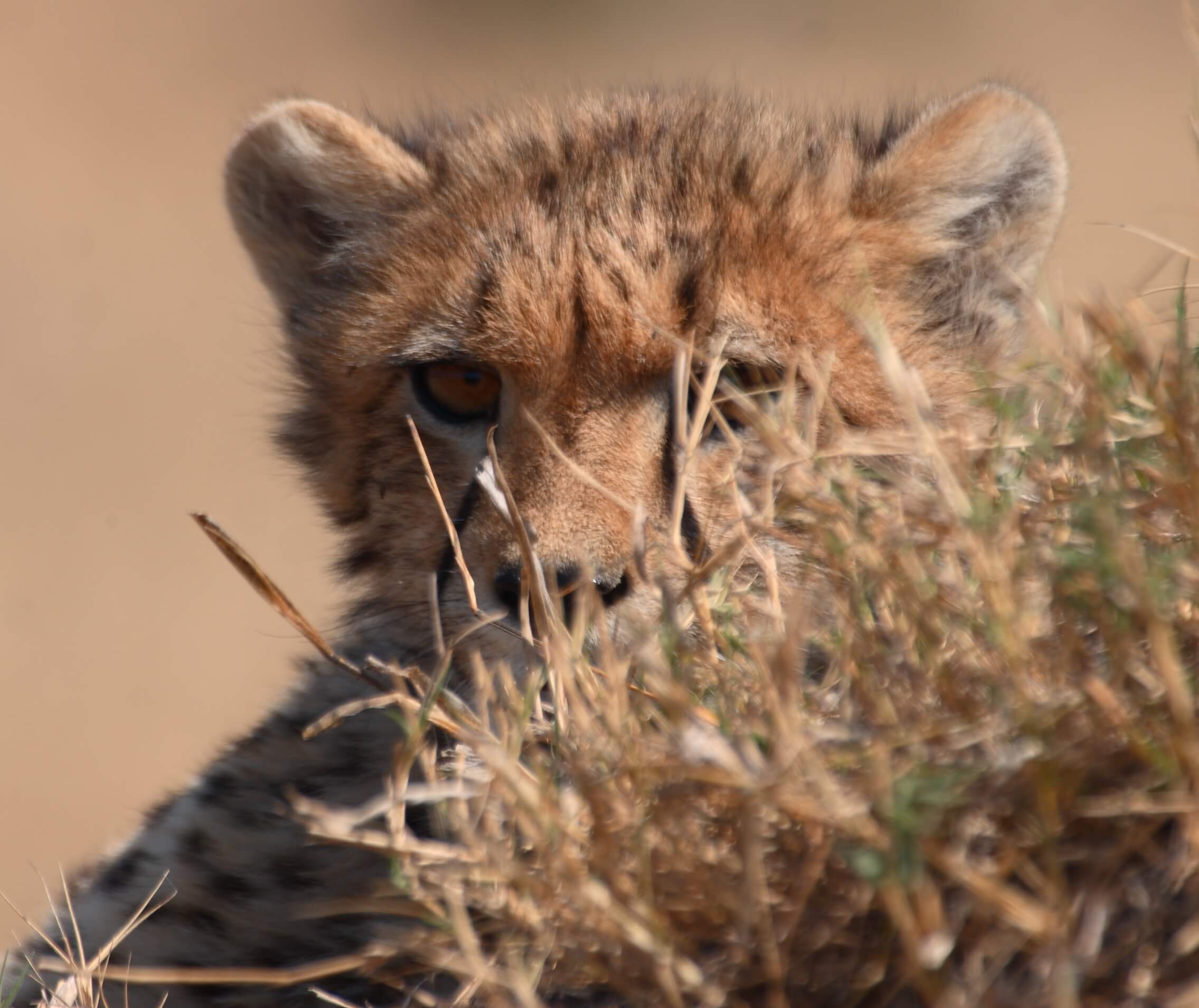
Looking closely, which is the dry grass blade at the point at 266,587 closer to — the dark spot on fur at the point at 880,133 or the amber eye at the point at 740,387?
the amber eye at the point at 740,387

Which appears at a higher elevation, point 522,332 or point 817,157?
point 817,157

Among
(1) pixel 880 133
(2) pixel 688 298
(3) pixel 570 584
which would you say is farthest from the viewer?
(1) pixel 880 133

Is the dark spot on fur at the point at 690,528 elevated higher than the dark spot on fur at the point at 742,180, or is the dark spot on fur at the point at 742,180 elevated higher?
the dark spot on fur at the point at 742,180

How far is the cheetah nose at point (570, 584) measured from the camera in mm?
1505

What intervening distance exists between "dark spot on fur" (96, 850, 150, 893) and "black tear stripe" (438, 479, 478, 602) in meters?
0.60

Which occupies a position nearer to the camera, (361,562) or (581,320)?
(581,320)

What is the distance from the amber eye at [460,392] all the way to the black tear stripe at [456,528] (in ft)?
0.39

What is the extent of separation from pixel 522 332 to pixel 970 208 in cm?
61

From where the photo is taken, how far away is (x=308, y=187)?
2.22 meters

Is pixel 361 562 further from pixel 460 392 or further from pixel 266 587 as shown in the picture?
pixel 266 587

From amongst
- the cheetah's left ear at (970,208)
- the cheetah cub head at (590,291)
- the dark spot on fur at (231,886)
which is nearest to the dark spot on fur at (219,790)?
the dark spot on fur at (231,886)

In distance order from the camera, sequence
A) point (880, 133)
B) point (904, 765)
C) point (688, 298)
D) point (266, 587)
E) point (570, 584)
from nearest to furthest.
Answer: point (904, 765)
point (266, 587)
point (570, 584)
point (688, 298)
point (880, 133)

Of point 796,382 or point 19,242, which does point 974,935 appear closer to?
point 796,382

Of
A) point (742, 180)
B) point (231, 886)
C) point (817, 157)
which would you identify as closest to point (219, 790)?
point (231, 886)
